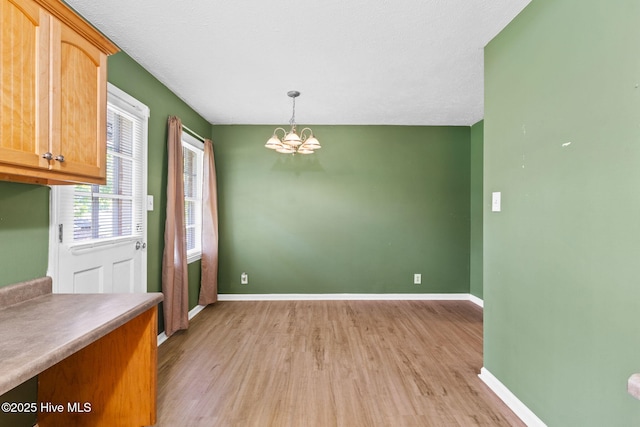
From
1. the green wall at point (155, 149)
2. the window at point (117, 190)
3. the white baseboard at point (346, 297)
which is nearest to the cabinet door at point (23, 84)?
the window at point (117, 190)

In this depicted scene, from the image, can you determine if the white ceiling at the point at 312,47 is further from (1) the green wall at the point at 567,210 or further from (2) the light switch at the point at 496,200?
(2) the light switch at the point at 496,200

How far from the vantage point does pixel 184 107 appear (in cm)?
333

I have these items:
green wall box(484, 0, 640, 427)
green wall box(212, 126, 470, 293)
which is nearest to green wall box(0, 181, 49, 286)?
green wall box(212, 126, 470, 293)

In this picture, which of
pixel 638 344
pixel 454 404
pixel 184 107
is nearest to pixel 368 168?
pixel 184 107

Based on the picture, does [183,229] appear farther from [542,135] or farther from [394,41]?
[542,135]

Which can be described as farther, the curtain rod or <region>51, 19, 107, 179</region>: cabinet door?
the curtain rod

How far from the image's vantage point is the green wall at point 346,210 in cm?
421

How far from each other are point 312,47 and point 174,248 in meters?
2.24

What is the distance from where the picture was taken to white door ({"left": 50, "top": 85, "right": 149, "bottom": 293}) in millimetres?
Answer: 1812

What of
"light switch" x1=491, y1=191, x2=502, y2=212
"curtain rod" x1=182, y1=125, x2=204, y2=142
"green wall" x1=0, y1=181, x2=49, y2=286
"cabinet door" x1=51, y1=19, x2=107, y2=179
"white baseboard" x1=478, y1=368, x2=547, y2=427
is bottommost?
"white baseboard" x1=478, y1=368, x2=547, y2=427

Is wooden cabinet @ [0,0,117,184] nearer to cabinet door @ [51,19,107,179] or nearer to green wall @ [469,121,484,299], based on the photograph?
cabinet door @ [51,19,107,179]

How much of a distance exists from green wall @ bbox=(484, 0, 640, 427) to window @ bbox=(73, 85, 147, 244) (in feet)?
9.25

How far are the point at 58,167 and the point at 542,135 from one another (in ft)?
8.14

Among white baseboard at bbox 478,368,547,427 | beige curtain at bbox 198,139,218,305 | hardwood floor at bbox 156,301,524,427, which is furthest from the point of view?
beige curtain at bbox 198,139,218,305
